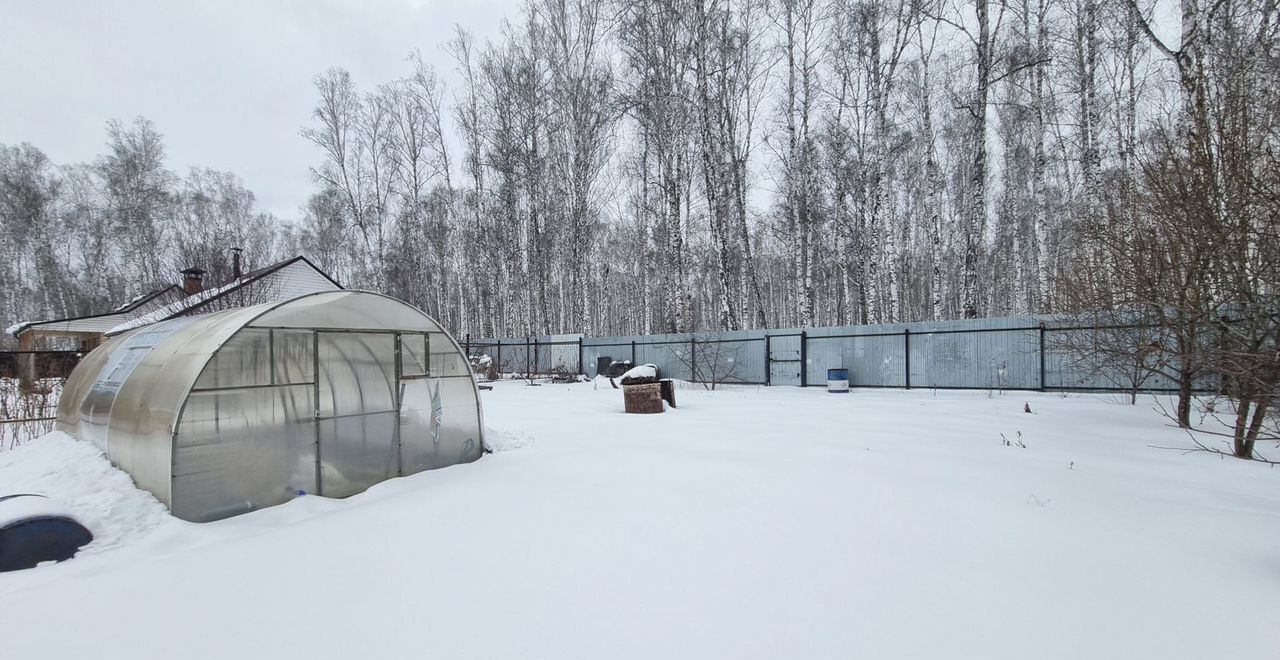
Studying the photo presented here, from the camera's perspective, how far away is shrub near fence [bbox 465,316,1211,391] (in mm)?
10578

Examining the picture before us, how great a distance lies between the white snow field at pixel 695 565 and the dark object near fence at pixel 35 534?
117 mm

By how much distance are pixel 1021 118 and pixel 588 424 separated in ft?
60.5

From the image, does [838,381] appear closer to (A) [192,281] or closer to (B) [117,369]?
(B) [117,369]

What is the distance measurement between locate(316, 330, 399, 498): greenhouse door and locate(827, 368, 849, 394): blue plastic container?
1069cm

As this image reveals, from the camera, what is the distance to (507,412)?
392 inches

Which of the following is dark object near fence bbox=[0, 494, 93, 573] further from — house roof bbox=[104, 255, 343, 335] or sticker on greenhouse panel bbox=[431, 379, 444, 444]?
house roof bbox=[104, 255, 343, 335]

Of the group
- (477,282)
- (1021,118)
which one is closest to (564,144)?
(477,282)

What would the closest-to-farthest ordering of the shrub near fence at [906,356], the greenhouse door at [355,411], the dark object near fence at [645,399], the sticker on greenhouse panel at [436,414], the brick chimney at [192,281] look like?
1. the greenhouse door at [355,411]
2. the sticker on greenhouse panel at [436,414]
3. the dark object near fence at [645,399]
4. the shrub near fence at [906,356]
5. the brick chimney at [192,281]

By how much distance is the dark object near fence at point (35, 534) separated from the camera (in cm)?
304

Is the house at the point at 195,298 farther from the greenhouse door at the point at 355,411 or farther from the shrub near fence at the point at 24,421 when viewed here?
the greenhouse door at the point at 355,411

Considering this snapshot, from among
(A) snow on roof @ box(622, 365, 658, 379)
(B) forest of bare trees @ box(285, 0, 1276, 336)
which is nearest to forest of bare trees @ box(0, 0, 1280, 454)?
(B) forest of bare trees @ box(285, 0, 1276, 336)

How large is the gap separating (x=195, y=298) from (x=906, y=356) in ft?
70.5

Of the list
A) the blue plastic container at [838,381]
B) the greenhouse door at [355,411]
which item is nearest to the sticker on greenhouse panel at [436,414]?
the greenhouse door at [355,411]

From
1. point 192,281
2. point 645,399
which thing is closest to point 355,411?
point 645,399
